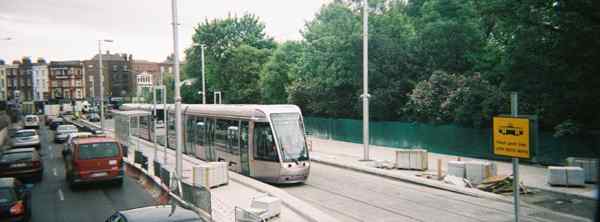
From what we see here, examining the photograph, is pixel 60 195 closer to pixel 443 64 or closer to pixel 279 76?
pixel 443 64

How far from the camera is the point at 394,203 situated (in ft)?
47.6

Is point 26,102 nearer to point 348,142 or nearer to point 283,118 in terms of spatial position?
point 348,142

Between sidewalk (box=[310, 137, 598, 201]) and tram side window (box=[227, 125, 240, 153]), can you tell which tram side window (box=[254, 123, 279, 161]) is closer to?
tram side window (box=[227, 125, 240, 153])

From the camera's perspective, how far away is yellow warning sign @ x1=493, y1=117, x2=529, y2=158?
28.2 feet

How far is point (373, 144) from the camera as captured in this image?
1329 inches

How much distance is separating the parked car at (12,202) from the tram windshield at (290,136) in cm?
800

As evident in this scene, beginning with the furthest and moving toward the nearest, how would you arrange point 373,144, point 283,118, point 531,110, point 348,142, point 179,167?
point 348,142 < point 373,144 < point 531,110 < point 283,118 < point 179,167

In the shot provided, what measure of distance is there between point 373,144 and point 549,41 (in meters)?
15.9

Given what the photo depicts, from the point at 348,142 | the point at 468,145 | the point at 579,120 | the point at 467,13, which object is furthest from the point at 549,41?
the point at 348,142

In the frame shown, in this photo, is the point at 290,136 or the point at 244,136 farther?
the point at 244,136

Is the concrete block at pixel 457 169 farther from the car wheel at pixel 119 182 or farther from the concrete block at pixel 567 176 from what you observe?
the car wheel at pixel 119 182

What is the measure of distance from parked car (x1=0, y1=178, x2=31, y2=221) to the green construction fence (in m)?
15.6

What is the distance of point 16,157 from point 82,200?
6532 millimetres

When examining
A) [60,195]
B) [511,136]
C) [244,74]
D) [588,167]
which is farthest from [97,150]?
[244,74]
